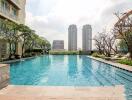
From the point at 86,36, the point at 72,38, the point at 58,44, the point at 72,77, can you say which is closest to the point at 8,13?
the point at 72,77

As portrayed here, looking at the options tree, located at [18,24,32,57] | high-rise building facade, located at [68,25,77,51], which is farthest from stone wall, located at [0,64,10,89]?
high-rise building facade, located at [68,25,77,51]

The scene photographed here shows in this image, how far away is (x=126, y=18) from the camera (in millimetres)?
27297

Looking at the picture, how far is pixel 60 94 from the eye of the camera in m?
8.17

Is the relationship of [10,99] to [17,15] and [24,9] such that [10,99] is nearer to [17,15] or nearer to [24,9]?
[17,15]

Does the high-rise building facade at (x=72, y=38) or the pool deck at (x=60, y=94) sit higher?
the high-rise building facade at (x=72, y=38)

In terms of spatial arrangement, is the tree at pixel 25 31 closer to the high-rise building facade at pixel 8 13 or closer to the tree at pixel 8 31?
the tree at pixel 8 31

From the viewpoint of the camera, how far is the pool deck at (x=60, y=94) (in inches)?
293

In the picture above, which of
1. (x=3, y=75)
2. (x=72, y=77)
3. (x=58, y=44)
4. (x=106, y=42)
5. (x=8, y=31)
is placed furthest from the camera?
(x=58, y=44)

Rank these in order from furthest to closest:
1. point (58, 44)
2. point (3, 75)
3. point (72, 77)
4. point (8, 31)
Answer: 1. point (58, 44)
2. point (8, 31)
3. point (72, 77)
4. point (3, 75)

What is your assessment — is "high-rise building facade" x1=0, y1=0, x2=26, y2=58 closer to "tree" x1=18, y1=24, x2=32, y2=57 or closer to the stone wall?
"tree" x1=18, y1=24, x2=32, y2=57

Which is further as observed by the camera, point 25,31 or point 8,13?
point 25,31

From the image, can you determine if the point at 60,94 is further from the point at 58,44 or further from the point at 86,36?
the point at 58,44

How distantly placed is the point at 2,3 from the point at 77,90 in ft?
89.8

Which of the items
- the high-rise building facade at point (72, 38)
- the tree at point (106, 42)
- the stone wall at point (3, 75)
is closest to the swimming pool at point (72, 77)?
the stone wall at point (3, 75)
